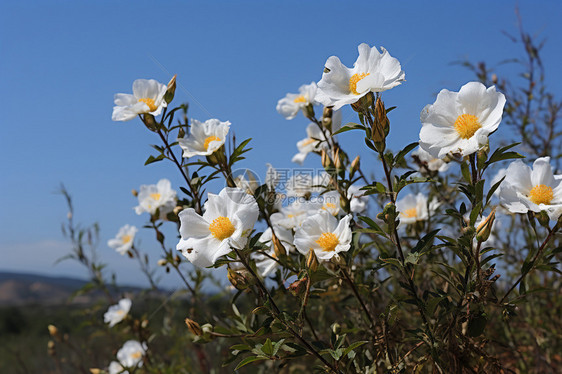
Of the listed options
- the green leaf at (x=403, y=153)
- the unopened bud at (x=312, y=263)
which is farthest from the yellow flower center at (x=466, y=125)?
the unopened bud at (x=312, y=263)

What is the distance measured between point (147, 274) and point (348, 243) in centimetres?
198

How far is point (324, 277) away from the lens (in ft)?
4.32

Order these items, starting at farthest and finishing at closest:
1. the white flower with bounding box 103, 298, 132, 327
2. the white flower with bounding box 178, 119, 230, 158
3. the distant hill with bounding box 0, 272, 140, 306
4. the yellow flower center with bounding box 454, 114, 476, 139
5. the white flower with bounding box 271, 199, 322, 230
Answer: the distant hill with bounding box 0, 272, 140, 306
the white flower with bounding box 103, 298, 132, 327
the white flower with bounding box 271, 199, 322, 230
the white flower with bounding box 178, 119, 230, 158
the yellow flower center with bounding box 454, 114, 476, 139

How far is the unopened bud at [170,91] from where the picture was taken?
1.58 meters

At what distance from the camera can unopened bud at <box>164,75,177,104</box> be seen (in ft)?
5.20

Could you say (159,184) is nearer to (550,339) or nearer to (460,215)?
(460,215)

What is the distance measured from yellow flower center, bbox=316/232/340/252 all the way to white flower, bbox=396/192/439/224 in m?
0.57

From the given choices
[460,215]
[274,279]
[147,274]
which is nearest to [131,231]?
[147,274]

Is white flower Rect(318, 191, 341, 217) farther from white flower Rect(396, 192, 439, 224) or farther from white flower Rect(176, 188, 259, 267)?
white flower Rect(176, 188, 259, 267)

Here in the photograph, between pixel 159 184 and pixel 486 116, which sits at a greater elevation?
pixel 486 116

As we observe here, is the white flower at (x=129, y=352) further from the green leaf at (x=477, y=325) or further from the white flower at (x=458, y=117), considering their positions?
the white flower at (x=458, y=117)

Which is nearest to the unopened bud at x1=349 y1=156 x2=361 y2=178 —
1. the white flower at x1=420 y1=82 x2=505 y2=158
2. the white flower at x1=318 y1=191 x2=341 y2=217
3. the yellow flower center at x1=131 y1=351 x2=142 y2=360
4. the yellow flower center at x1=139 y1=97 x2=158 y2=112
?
the white flower at x1=318 y1=191 x2=341 y2=217

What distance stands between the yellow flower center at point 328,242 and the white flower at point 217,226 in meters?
0.25

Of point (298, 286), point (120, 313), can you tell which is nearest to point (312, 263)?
point (298, 286)
